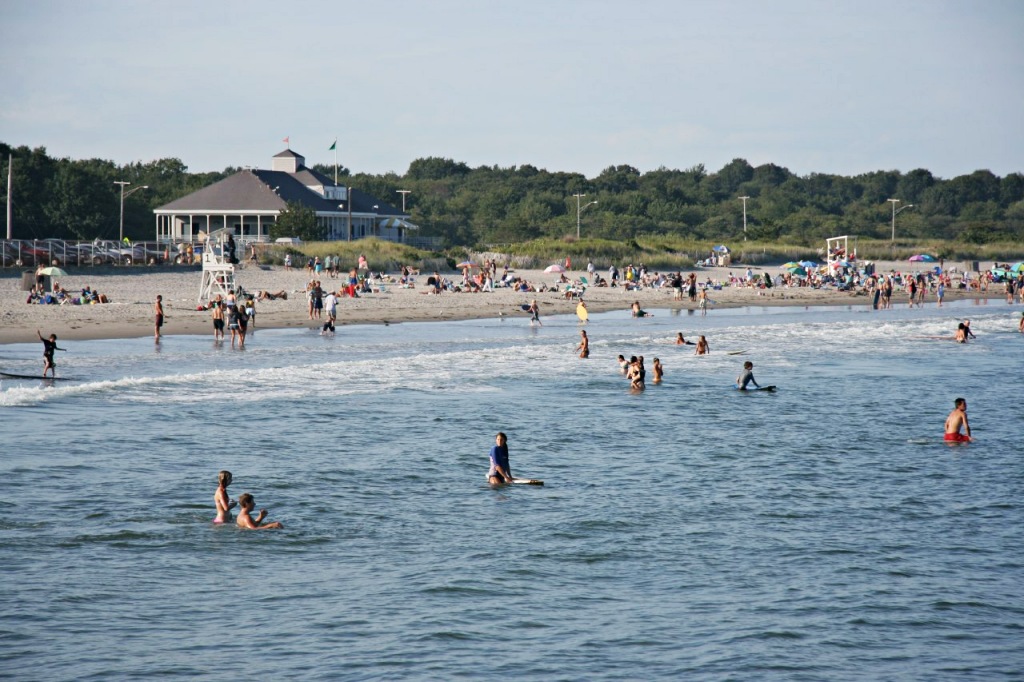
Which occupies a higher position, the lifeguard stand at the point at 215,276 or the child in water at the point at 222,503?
the lifeguard stand at the point at 215,276

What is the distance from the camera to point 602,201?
112312mm

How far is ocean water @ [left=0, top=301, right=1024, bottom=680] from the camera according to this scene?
35.5ft

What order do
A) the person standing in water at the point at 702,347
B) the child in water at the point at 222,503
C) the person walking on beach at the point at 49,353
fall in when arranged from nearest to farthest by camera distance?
the child in water at the point at 222,503 < the person walking on beach at the point at 49,353 < the person standing in water at the point at 702,347

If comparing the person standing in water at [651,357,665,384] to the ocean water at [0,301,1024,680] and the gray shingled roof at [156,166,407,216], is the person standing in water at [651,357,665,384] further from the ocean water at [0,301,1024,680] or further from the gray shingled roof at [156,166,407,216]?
the gray shingled roof at [156,166,407,216]

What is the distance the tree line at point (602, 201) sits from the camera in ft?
222

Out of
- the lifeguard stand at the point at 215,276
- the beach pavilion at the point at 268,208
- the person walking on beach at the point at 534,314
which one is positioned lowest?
the person walking on beach at the point at 534,314

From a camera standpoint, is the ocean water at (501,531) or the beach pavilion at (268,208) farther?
the beach pavilion at (268,208)

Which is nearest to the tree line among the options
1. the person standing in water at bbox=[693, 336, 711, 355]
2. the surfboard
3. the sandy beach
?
the sandy beach

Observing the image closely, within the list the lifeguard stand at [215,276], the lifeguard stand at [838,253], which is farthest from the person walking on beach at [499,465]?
the lifeguard stand at [838,253]

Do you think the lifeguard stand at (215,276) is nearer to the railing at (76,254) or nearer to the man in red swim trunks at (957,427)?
the railing at (76,254)

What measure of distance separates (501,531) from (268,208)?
60.5m

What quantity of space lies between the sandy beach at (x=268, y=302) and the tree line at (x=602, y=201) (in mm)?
18778

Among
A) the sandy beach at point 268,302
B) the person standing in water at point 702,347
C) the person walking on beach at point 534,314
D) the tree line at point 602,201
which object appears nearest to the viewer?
the person standing in water at point 702,347

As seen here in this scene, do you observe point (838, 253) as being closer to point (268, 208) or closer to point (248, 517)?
point (268, 208)
